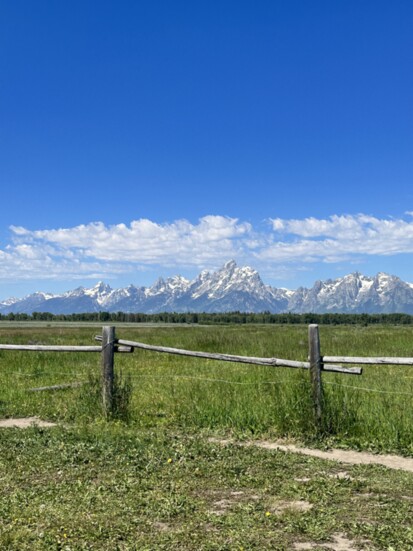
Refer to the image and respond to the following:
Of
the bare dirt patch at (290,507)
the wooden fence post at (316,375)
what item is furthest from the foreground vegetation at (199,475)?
the wooden fence post at (316,375)

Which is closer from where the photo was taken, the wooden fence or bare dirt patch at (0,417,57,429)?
the wooden fence

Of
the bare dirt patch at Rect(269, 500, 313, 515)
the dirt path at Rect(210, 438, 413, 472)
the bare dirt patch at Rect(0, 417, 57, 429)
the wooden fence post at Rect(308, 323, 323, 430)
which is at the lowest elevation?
the dirt path at Rect(210, 438, 413, 472)

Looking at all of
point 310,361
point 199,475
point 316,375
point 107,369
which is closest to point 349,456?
point 316,375

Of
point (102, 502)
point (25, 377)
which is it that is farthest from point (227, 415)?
point (25, 377)

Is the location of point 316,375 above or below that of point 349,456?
above

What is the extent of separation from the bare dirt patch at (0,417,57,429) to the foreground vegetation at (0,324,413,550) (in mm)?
272

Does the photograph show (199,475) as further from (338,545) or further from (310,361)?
(310,361)

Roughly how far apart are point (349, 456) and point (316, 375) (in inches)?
64.5

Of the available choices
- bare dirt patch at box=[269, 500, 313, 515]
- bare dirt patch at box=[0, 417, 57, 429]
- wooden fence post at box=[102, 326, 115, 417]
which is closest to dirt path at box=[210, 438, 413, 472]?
bare dirt patch at box=[269, 500, 313, 515]

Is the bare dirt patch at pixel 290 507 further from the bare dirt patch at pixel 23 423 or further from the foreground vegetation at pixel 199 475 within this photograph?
the bare dirt patch at pixel 23 423

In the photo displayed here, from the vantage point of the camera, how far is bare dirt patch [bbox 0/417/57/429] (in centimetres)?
1019

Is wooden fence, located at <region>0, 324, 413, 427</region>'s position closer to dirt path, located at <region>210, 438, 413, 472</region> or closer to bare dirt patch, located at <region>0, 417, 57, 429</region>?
dirt path, located at <region>210, 438, 413, 472</region>

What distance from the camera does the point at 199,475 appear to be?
6.98 metres

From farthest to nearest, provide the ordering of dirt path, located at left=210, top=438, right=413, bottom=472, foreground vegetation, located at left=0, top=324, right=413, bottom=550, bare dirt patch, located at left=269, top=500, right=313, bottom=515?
dirt path, located at left=210, top=438, right=413, bottom=472
bare dirt patch, located at left=269, top=500, right=313, bottom=515
foreground vegetation, located at left=0, top=324, right=413, bottom=550
